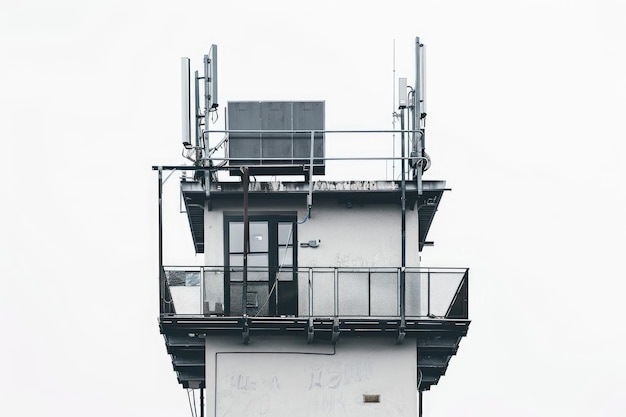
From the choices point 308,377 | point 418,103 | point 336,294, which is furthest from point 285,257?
point 418,103

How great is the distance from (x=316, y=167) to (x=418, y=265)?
363cm

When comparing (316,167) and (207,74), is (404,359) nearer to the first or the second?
(316,167)

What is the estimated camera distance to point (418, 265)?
40.9 m

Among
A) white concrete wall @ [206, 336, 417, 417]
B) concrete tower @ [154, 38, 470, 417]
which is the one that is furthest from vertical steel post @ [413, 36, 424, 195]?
white concrete wall @ [206, 336, 417, 417]

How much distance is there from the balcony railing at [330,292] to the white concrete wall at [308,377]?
0.85 metres

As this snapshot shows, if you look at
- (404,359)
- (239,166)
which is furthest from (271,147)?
(404,359)

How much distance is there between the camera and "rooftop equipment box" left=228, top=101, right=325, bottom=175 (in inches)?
1623

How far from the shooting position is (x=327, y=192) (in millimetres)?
40406

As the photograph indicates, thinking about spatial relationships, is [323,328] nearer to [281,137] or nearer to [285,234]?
[285,234]

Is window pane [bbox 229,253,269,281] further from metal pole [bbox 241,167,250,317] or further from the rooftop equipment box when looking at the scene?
the rooftop equipment box

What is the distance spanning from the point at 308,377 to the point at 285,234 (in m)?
3.68

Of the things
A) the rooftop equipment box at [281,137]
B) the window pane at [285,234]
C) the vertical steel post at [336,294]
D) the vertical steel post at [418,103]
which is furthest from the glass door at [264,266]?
the vertical steel post at [418,103]

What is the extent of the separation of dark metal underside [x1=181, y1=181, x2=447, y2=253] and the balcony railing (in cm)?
183

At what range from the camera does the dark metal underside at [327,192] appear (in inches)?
1582
